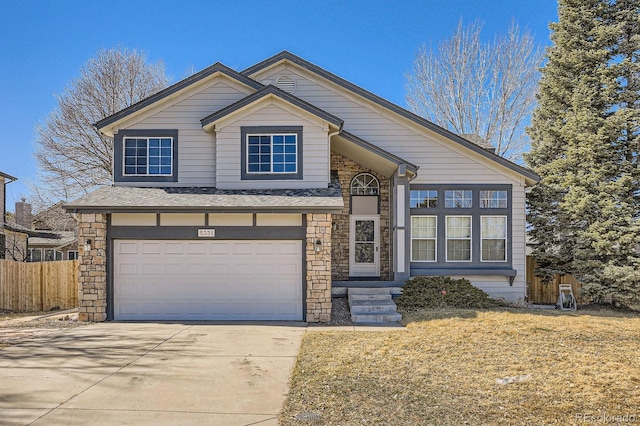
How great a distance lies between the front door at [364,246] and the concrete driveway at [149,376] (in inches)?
201

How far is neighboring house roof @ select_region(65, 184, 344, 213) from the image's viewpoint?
33.6ft

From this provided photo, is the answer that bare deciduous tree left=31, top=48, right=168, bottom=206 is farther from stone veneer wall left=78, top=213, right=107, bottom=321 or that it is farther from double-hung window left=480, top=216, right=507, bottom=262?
double-hung window left=480, top=216, right=507, bottom=262

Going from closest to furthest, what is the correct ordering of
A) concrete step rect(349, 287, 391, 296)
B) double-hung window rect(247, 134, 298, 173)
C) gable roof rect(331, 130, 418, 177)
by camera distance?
double-hung window rect(247, 134, 298, 173) → concrete step rect(349, 287, 391, 296) → gable roof rect(331, 130, 418, 177)

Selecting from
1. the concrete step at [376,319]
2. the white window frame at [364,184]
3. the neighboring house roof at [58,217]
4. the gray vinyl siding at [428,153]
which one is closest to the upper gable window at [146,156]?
the gray vinyl siding at [428,153]

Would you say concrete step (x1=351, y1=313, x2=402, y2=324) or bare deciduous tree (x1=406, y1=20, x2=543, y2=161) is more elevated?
bare deciduous tree (x1=406, y1=20, x2=543, y2=161)

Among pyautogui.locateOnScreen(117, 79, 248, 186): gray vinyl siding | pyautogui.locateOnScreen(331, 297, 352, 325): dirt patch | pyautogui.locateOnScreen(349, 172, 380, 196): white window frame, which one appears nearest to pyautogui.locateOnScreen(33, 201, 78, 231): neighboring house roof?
pyautogui.locateOnScreen(117, 79, 248, 186): gray vinyl siding

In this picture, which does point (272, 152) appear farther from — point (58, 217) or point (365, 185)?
point (58, 217)

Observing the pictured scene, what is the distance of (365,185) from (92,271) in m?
8.31

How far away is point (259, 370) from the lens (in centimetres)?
652

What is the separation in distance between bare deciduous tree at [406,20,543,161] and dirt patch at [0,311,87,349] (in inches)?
757

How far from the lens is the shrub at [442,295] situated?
1171cm

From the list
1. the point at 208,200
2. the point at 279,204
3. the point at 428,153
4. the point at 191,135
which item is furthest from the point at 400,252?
the point at 191,135

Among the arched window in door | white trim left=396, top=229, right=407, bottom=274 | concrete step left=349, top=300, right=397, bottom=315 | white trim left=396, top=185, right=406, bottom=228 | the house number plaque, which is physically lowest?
concrete step left=349, top=300, right=397, bottom=315

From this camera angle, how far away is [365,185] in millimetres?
14148
